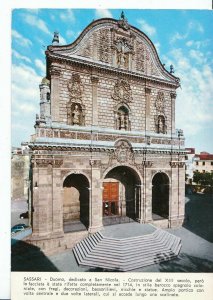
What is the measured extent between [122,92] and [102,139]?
3219 millimetres

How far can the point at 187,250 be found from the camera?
10531 millimetres

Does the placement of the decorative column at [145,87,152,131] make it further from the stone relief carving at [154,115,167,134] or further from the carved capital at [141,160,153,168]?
the carved capital at [141,160,153,168]

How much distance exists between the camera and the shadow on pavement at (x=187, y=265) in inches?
339

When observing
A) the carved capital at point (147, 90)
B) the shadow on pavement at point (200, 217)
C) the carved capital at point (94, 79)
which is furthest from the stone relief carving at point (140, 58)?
the shadow on pavement at point (200, 217)

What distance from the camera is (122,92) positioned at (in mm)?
12180

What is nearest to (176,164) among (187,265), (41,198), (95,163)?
(95,163)

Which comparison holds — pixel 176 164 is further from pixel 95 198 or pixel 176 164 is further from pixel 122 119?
pixel 95 198

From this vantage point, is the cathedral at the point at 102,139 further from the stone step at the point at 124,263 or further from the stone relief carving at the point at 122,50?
the stone step at the point at 124,263

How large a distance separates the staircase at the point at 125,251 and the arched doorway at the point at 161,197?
2886 millimetres

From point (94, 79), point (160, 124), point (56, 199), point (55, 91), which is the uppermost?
point (94, 79)
